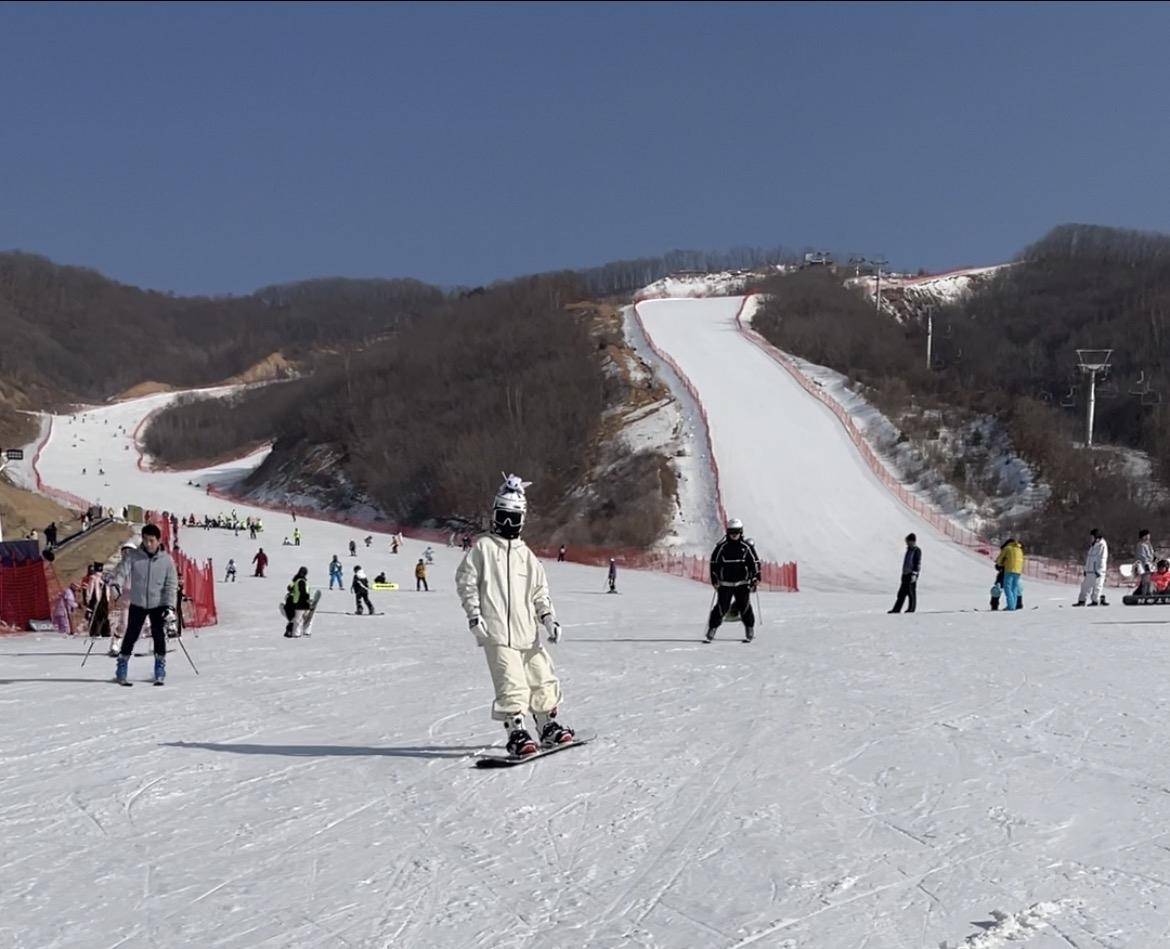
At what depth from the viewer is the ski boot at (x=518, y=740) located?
687 cm

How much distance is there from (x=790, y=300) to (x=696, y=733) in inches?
3400

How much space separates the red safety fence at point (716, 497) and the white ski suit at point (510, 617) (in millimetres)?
26180

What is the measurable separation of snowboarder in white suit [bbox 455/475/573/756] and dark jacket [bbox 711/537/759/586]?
22.1ft

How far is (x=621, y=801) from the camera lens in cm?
602

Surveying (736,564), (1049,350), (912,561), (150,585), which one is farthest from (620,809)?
(1049,350)

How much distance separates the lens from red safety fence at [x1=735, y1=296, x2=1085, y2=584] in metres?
36.5

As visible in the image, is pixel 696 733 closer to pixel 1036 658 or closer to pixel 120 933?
pixel 120 933

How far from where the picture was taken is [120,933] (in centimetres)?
439

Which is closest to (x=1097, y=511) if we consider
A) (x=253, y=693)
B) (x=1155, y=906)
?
(x=253, y=693)

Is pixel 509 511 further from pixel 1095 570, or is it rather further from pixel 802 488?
pixel 802 488

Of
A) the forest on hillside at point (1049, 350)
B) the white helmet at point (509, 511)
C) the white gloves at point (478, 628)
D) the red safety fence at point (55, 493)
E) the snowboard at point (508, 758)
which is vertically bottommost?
the red safety fence at point (55, 493)

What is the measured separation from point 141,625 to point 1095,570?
16.0 meters

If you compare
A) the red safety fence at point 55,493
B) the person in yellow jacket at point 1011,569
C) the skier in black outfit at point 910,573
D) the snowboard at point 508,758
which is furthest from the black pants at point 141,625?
the red safety fence at point 55,493

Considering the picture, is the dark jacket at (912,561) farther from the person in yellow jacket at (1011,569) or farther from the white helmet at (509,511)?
the white helmet at (509,511)
